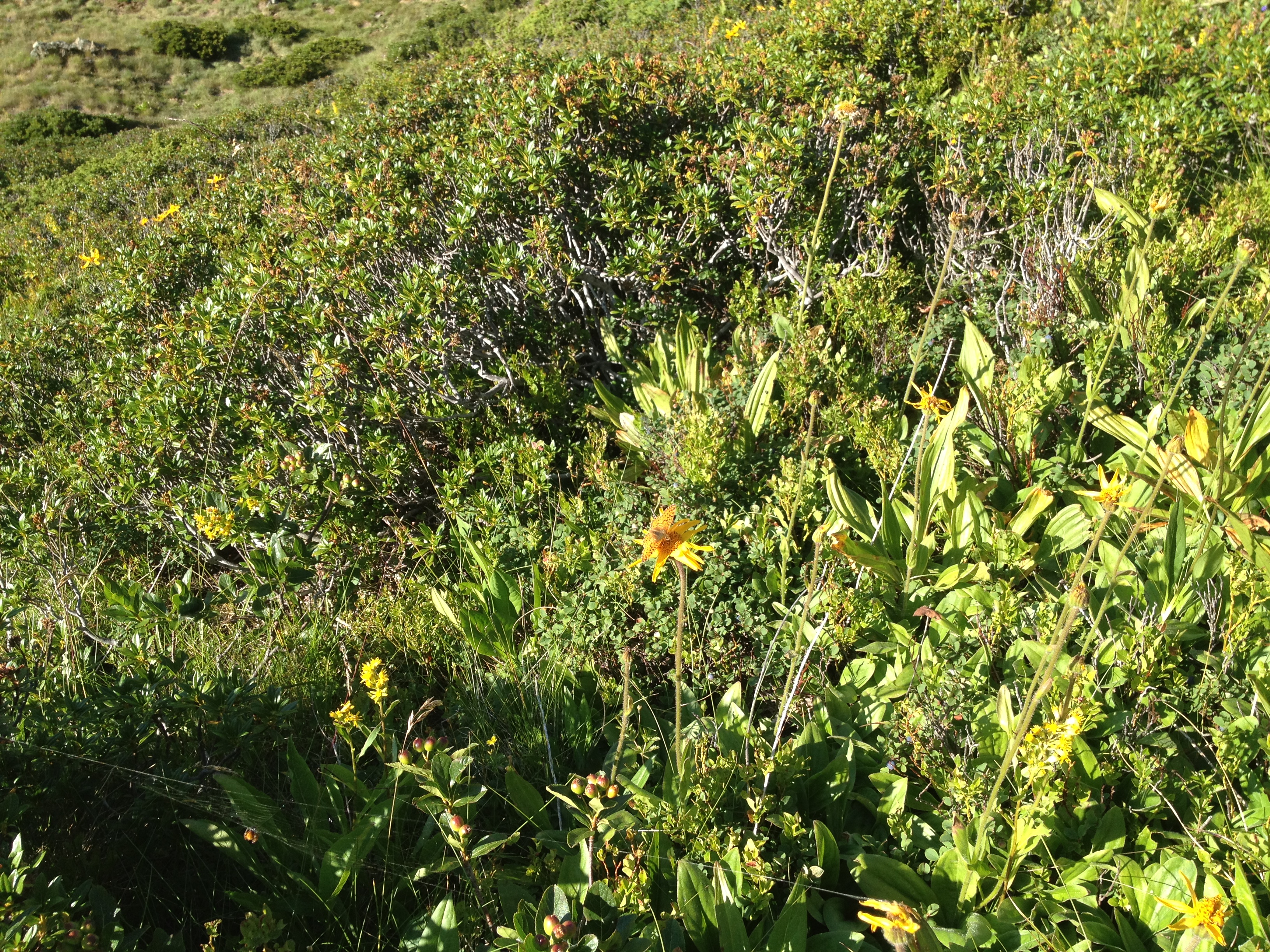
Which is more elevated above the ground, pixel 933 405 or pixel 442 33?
pixel 442 33

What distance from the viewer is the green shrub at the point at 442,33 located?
16297 mm

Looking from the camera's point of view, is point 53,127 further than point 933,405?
Yes

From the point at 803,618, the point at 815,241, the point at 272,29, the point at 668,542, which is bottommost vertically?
the point at 803,618

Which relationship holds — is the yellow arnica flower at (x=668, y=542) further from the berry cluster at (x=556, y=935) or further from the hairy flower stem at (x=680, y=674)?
the berry cluster at (x=556, y=935)

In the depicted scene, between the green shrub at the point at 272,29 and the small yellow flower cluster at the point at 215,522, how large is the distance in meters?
Result: 26.6

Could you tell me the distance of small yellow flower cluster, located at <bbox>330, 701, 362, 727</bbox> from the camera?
6.54 ft

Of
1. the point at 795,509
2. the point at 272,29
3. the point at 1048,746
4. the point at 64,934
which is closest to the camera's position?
the point at 64,934

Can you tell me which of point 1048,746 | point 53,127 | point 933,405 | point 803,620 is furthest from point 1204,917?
point 53,127

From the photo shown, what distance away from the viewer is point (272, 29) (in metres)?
24.2

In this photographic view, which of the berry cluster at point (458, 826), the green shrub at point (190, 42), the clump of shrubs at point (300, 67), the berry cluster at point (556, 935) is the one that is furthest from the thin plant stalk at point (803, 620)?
the green shrub at point (190, 42)

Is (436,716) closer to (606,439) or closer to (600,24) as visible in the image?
(606,439)

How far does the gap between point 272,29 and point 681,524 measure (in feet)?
93.3

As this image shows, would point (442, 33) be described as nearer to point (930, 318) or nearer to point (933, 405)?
point (933, 405)

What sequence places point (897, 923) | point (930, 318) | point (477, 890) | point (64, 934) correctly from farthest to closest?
point (930, 318) → point (477, 890) → point (64, 934) → point (897, 923)
